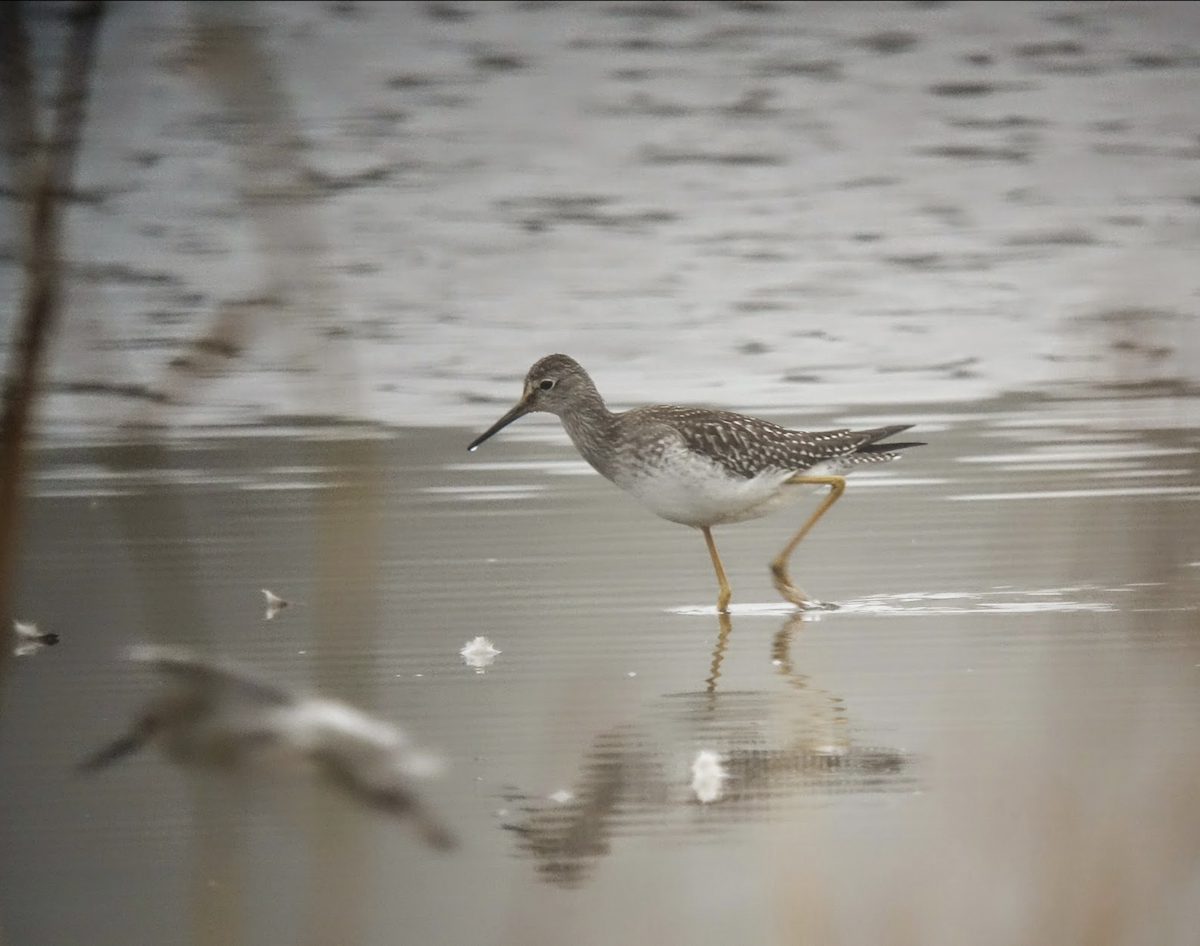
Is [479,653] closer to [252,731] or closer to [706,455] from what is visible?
[706,455]

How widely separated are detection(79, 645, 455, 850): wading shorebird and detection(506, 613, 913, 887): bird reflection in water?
2.17 m

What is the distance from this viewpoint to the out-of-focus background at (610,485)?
7.72 ft

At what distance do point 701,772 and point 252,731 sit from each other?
9.24 ft

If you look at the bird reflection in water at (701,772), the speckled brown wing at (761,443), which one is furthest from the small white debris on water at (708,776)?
the speckled brown wing at (761,443)

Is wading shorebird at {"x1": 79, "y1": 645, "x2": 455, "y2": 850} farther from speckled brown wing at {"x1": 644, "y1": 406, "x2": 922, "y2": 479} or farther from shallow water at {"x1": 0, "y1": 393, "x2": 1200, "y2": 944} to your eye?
speckled brown wing at {"x1": 644, "y1": 406, "x2": 922, "y2": 479}

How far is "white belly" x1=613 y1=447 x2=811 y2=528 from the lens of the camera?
6527 millimetres

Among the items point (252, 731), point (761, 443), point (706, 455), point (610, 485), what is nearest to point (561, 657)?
point (706, 455)

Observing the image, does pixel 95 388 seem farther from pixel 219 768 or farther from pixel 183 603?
pixel 219 768

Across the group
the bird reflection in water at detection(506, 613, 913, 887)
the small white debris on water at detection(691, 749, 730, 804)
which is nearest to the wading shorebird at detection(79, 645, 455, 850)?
the bird reflection in water at detection(506, 613, 913, 887)

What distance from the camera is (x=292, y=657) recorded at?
219 inches

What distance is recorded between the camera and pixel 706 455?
21.6 ft

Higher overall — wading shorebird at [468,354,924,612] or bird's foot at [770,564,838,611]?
wading shorebird at [468,354,924,612]

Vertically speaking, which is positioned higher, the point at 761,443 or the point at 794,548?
the point at 761,443

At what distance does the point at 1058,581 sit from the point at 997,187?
27.0ft
